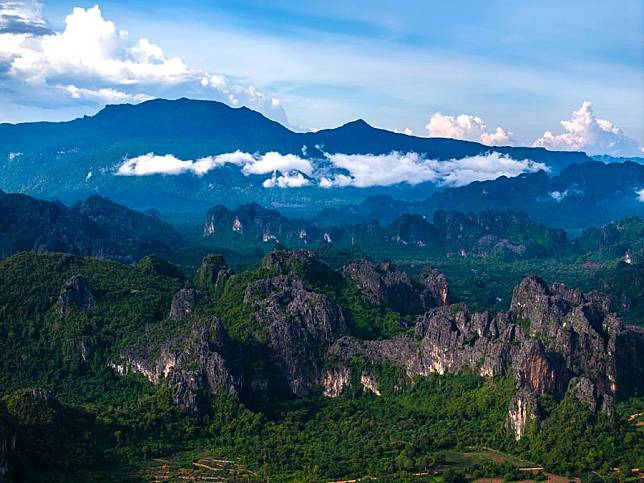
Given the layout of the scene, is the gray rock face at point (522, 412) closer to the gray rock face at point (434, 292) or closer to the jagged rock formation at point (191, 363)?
the jagged rock formation at point (191, 363)

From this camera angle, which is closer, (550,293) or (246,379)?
(246,379)

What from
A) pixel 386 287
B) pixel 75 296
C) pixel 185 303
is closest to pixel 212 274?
pixel 185 303

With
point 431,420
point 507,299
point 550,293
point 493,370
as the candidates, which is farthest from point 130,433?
point 507,299

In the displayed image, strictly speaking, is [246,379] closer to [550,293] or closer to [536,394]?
[536,394]

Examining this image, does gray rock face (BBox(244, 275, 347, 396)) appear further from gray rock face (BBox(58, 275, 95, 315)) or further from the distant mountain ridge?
the distant mountain ridge

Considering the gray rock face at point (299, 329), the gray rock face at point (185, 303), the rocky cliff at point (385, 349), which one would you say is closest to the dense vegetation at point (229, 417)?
the rocky cliff at point (385, 349)

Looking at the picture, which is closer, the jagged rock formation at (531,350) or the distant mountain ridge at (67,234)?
the jagged rock formation at (531,350)
